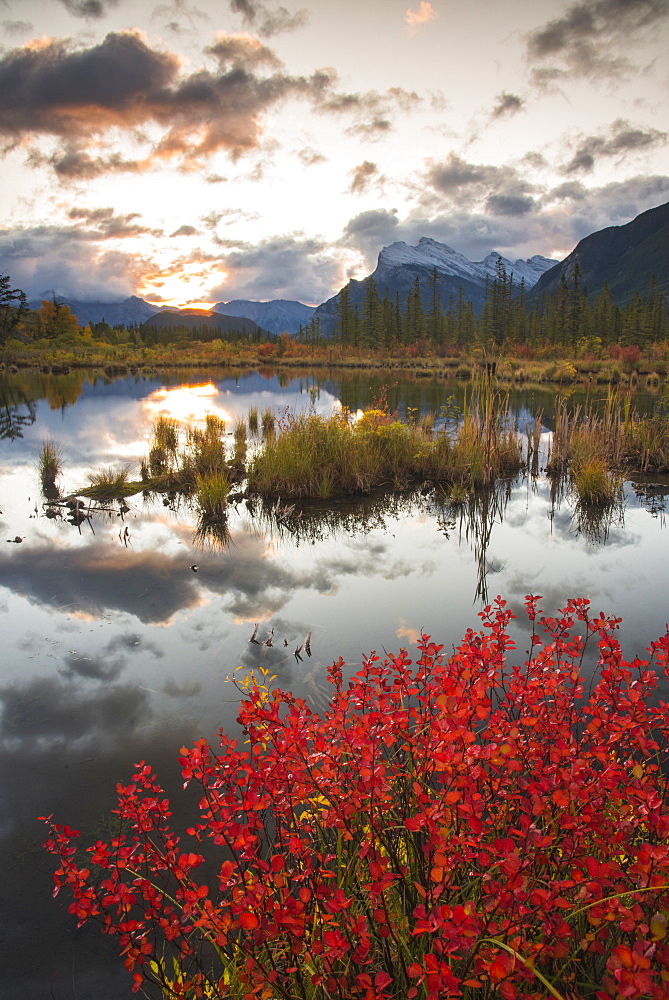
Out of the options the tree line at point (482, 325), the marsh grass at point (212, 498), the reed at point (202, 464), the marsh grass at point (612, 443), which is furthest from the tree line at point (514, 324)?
the marsh grass at point (212, 498)

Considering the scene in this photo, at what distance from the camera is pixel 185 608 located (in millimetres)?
6258

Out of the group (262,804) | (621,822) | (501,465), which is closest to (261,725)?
(262,804)

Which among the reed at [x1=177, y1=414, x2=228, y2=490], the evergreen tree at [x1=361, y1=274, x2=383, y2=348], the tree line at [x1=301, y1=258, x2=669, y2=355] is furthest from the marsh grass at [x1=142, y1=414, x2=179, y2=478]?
the evergreen tree at [x1=361, y1=274, x2=383, y2=348]

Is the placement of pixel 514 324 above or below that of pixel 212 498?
above

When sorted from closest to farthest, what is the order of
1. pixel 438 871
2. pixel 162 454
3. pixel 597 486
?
pixel 438 871
pixel 597 486
pixel 162 454

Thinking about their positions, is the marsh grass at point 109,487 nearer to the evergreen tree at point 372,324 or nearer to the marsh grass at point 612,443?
the marsh grass at point 612,443

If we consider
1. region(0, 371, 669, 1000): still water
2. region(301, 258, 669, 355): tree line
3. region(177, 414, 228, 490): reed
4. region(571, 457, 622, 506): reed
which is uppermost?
region(301, 258, 669, 355): tree line

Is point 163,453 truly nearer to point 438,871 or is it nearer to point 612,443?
point 612,443

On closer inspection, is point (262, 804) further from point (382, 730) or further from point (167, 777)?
point (167, 777)

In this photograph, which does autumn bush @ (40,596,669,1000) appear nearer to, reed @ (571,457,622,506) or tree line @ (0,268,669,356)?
reed @ (571,457,622,506)

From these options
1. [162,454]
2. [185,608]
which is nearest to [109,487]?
[162,454]

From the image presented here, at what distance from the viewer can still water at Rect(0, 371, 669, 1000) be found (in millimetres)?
3326

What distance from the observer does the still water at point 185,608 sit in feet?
10.9

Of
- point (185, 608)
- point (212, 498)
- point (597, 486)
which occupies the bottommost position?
point (185, 608)
